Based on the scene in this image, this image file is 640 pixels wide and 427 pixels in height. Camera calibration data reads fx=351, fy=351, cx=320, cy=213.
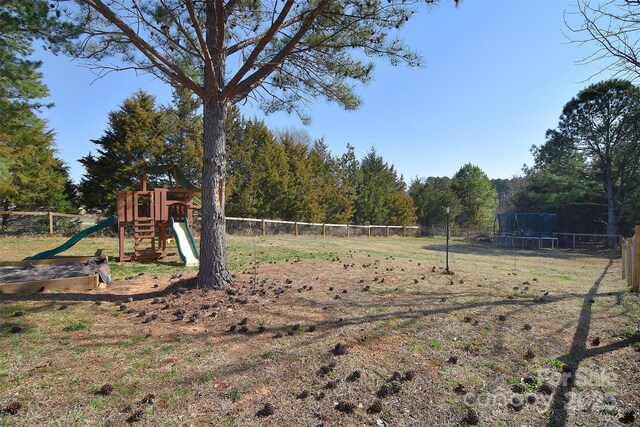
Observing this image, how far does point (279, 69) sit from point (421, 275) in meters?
4.85

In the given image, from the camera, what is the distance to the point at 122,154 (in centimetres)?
1652

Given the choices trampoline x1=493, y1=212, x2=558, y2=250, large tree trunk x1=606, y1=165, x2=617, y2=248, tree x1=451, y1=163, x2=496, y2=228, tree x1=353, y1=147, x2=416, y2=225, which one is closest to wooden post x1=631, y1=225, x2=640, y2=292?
trampoline x1=493, y1=212, x2=558, y2=250

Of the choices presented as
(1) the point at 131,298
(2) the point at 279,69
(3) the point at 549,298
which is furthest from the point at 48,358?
(3) the point at 549,298

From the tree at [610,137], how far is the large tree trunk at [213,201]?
81.8 ft

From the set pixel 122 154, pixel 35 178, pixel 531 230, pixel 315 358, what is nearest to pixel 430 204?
pixel 531 230

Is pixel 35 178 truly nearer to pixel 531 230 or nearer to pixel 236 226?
pixel 236 226

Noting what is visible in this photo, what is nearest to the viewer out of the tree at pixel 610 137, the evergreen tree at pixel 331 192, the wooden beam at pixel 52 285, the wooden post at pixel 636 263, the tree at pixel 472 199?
the wooden beam at pixel 52 285

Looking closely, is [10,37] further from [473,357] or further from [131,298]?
[473,357]

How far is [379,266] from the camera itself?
841 cm

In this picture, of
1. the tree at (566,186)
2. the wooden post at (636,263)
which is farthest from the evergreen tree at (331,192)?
the wooden post at (636,263)

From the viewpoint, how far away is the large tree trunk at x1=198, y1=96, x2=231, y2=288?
5.39 metres

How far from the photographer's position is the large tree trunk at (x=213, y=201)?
5.39 meters

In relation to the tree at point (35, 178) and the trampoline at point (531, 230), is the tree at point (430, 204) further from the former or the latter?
the tree at point (35, 178)

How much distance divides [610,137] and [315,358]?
2816 cm
